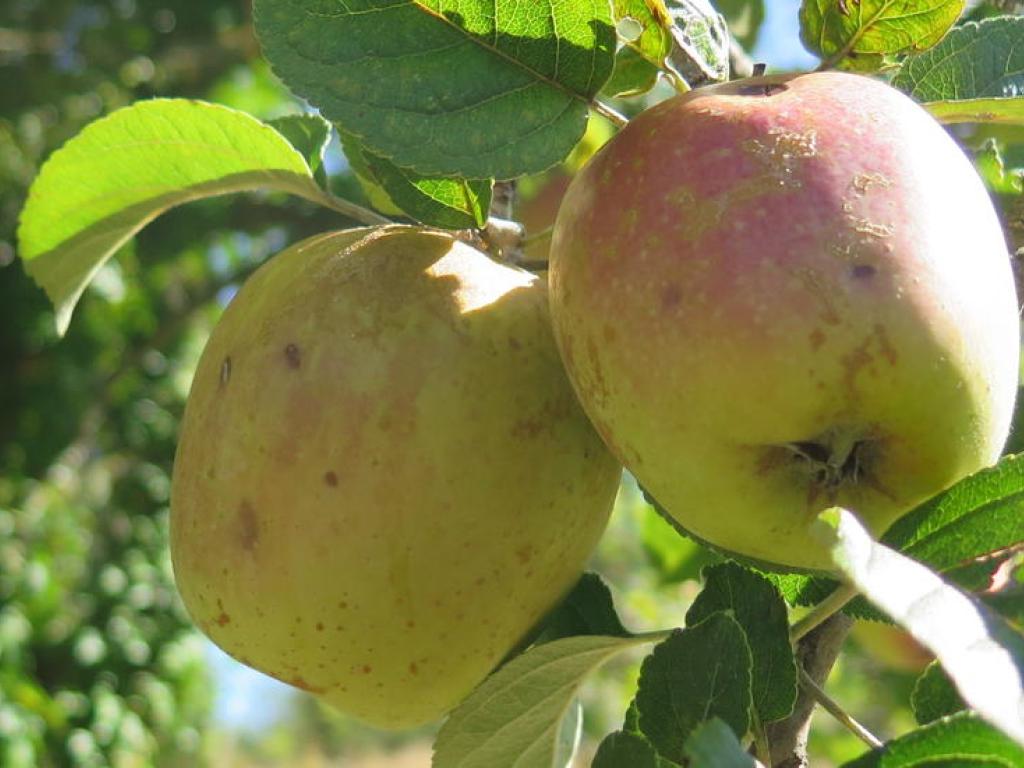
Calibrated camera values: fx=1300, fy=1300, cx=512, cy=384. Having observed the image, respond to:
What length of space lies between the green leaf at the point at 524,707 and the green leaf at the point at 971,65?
11.6 inches

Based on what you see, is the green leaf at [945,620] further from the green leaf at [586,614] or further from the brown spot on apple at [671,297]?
the green leaf at [586,614]

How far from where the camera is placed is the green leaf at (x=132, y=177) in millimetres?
685

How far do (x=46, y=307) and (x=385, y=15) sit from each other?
9.34 feet

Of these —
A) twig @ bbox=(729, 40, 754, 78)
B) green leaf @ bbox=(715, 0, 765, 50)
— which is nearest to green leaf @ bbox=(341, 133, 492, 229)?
twig @ bbox=(729, 40, 754, 78)

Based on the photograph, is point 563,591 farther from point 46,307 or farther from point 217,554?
point 46,307

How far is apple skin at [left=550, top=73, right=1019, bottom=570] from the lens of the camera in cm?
44

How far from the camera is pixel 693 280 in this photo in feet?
1.50

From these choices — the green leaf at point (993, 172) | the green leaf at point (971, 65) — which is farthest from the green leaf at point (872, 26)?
the green leaf at point (993, 172)

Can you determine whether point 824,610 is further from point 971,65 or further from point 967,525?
point 971,65

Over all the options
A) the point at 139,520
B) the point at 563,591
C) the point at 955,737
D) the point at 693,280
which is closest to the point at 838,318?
the point at 693,280

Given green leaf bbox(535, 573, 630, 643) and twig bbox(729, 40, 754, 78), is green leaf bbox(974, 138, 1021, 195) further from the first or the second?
green leaf bbox(535, 573, 630, 643)

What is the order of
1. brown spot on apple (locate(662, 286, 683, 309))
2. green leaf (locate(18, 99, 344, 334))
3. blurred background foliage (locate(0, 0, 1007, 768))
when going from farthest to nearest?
1. blurred background foliage (locate(0, 0, 1007, 768))
2. green leaf (locate(18, 99, 344, 334))
3. brown spot on apple (locate(662, 286, 683, 309))

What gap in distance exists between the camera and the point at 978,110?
22.6 inches

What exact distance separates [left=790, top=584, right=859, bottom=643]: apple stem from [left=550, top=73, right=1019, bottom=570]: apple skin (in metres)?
0.06
